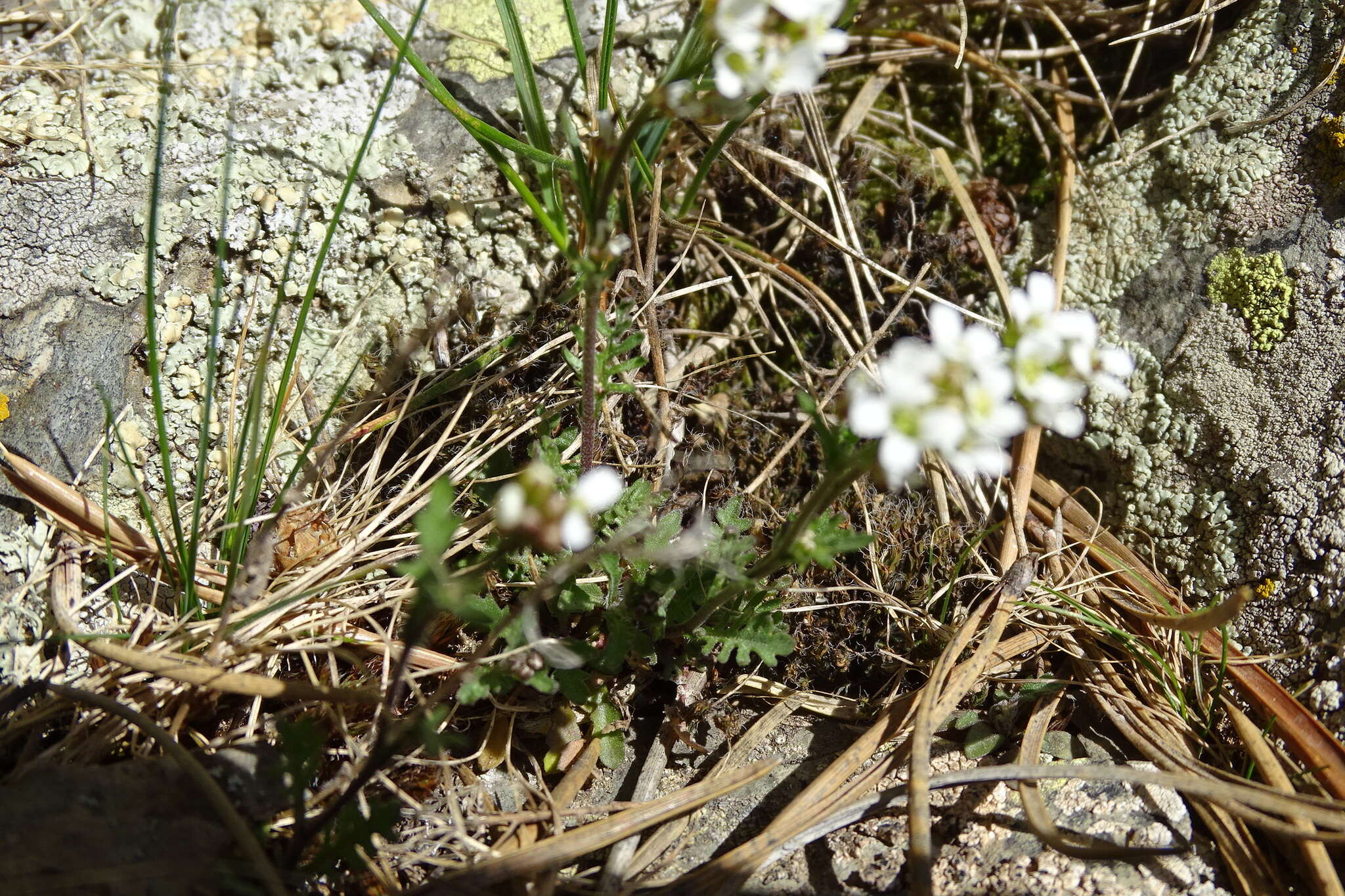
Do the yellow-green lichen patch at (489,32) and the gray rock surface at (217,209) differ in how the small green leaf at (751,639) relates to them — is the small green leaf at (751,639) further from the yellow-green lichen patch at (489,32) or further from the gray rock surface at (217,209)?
the yellow-green lichen patch at (489,32)

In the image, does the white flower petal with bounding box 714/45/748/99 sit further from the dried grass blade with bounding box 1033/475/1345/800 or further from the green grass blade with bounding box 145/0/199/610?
the dried grass blade with bounding box 1033/475/1345/800

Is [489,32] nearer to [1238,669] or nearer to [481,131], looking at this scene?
[481,131]

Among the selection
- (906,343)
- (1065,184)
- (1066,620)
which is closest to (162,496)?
(906,343)

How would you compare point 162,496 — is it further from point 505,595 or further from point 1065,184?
point 1065,184

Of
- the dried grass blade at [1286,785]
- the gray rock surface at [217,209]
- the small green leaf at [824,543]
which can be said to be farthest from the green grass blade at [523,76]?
the dried grass blade at [1286,785]

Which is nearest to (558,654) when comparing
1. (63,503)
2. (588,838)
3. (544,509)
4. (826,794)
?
(588,838)

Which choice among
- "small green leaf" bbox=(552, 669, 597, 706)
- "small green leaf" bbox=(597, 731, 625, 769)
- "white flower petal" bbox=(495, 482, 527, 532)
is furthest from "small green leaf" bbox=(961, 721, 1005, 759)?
"white flower petal" bbox=(495, 482, 527, 532)
